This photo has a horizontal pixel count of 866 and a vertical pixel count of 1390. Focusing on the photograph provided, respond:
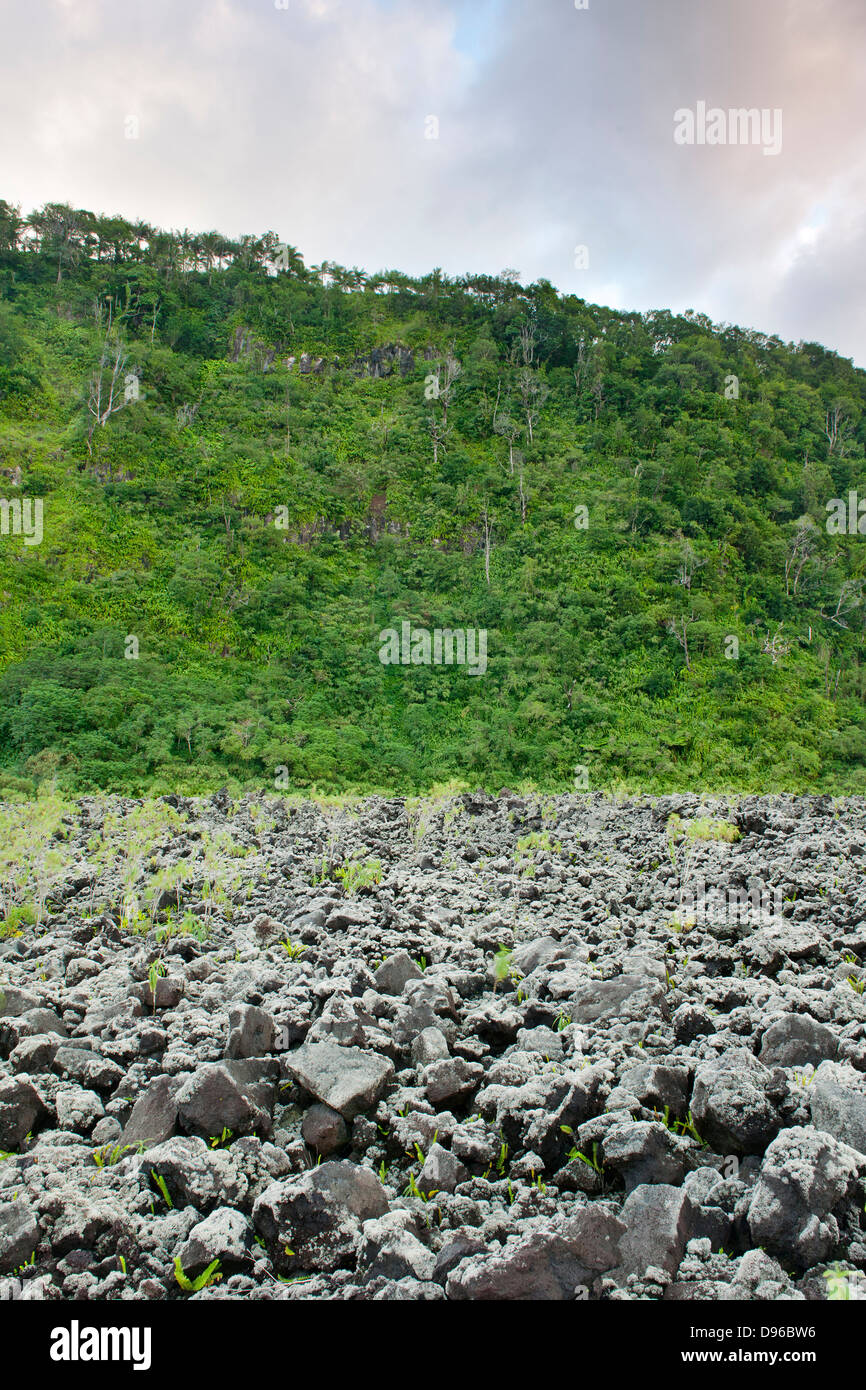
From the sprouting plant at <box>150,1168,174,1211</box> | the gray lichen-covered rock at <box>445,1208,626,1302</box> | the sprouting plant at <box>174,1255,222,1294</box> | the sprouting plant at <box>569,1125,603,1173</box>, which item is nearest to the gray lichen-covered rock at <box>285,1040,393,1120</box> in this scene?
the sprouting plant at <box>150,1168,174,1211</box>

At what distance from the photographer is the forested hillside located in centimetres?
2412

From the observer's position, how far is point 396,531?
38500 millimetres

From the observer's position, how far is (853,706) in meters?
30.4

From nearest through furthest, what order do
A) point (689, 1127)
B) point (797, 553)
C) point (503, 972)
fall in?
point (689, 1127), point (503, 972), point (797, 553)

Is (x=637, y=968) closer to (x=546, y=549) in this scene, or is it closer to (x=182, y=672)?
(x=182, y=672)

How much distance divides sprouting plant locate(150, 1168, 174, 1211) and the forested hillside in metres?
17.1

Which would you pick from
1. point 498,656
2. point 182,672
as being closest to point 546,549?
Result: point 498,656

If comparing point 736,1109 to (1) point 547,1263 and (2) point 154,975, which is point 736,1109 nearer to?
(1) point 547,1263

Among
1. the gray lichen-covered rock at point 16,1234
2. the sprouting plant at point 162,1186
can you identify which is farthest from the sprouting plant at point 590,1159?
the gray lichen-covered rock at point 16,1234

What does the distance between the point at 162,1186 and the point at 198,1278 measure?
0.46m

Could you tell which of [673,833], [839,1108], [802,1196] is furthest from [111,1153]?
[673,833]

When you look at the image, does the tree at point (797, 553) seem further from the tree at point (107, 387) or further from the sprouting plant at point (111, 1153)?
the sprouting plant at point (111, 1153)

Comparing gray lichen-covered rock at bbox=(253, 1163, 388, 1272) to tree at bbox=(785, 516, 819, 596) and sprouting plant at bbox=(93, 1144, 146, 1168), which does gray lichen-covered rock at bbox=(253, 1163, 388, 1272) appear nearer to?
sprouting plant at bbox=(93, 1144, 146, 1168)

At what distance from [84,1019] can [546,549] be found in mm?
35639
